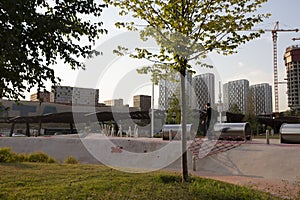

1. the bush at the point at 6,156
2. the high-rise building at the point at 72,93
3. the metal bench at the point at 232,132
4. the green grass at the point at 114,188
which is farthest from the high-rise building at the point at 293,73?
the green grass at the point at 114,188

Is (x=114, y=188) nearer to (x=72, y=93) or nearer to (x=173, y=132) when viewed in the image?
(x=72, y=93)

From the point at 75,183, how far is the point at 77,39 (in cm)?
364

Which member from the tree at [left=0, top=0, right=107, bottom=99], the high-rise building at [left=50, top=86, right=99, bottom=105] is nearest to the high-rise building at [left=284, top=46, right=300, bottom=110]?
the high-rise building at [left=50, top=86, right=99, bottom=105]

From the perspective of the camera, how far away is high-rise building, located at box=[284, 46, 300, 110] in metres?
88.3

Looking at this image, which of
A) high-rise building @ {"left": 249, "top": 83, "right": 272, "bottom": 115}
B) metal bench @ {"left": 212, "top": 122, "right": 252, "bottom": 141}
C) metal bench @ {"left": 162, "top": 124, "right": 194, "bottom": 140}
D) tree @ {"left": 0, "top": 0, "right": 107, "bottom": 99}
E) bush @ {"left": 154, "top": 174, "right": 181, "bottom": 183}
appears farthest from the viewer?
high-rise building @ {"left": 249, "top": 83, "right": 272, "bottom": 115}

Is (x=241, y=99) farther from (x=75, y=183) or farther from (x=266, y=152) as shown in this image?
(x=75, y=183)

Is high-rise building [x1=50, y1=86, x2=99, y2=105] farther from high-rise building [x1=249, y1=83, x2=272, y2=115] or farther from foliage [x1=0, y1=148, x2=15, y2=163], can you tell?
high-rise building [x1=249, y1=83, x2=272, y2=115]

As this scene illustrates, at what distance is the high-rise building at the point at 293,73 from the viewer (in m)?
88.3

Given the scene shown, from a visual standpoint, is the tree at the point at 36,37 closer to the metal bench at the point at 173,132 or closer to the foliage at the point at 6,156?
the foliage at the point at 6,156

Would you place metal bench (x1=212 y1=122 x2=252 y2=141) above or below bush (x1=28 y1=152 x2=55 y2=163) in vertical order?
above

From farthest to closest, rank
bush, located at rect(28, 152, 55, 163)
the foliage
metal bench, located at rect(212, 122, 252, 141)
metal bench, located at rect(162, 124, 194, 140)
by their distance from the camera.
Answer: metal bench, located at rect(162, 124, 194, 140) → metal bench, located at rect(212, 122, 252, 141) → bush, located at rect(28, 152, 55, 163) → the foliage

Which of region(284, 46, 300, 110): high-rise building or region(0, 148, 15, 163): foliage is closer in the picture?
region(0, 148, 15, 163): foliage

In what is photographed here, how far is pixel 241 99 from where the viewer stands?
2499 inches

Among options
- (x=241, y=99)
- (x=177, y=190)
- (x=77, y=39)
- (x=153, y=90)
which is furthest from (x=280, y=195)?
(x=241, y=99)
